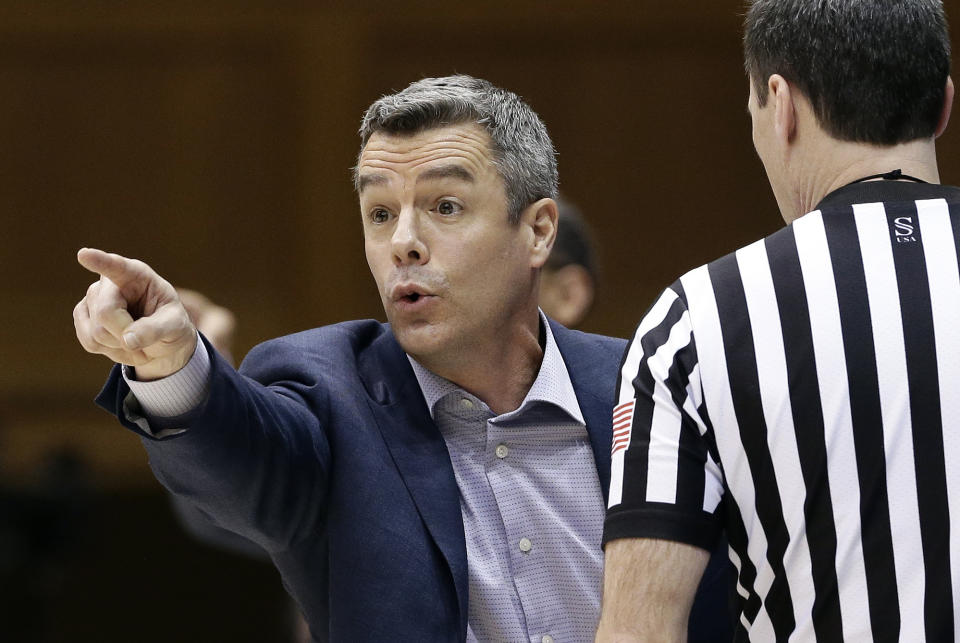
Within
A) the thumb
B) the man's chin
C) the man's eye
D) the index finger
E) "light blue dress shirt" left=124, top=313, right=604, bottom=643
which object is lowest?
"light blue dress shirt" left=124, top=313, right=604, bottom=643

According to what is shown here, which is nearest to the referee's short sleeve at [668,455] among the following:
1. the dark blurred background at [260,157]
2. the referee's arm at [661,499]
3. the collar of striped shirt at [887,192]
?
the referee's arm at [661,499]

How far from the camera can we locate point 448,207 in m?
2.01

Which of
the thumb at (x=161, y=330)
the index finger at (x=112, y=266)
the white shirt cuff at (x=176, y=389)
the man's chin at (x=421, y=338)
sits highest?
the index finger at (x=112, y=266)

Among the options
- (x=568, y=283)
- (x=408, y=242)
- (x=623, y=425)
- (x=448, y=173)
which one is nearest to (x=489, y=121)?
(x=448, y=173)

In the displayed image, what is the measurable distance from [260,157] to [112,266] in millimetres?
4334

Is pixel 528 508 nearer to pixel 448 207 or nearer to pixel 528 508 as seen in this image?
pixel 528 508

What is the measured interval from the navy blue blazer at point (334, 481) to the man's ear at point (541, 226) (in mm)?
331

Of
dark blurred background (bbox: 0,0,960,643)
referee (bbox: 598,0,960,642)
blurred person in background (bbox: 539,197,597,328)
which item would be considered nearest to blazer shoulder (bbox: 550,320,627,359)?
referee (bbox: 598,0,960,642)

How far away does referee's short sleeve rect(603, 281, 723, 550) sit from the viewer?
1.44m

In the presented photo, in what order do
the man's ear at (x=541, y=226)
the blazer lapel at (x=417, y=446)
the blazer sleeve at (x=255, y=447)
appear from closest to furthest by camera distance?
the blazer sleeve at (x=255, y=447), the blazer lapel at (x=417, y=446), the man's ear at (x=541, y=226)

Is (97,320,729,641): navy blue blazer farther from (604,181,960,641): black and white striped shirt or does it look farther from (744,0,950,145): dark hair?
(744,0,950,145): dark hair

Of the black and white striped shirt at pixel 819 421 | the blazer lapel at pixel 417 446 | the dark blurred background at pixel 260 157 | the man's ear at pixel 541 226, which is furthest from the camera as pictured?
the dark blurred background at pixel 260 157

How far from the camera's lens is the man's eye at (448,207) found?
2002 mm

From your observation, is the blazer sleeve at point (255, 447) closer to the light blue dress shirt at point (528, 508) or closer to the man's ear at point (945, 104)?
the light blue dress shirt at point (528, 508)
